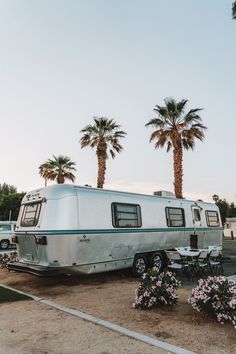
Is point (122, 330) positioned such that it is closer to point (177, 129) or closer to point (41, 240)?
point (41, 240)

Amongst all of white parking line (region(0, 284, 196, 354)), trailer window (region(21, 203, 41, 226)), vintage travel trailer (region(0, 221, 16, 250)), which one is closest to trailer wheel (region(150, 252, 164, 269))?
trailer window (region(21, 203, 41, 226))

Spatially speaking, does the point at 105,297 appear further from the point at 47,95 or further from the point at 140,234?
the point at 47,95

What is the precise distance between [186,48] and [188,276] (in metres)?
10.0

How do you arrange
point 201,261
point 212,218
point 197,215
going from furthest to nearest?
point 212,218 < point 197,215 < point 201,261

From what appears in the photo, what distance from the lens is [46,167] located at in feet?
105

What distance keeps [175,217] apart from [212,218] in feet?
10.6

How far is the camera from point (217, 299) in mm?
5402

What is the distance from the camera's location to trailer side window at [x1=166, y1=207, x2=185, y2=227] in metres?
12.2

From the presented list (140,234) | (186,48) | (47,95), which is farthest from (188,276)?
(47,95)

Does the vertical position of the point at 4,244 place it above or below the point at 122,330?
Result: above

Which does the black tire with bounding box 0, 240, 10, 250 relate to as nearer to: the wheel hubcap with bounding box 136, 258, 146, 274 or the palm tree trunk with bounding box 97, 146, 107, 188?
the palm tree trunk with bounding box 97, 146, 107, 188

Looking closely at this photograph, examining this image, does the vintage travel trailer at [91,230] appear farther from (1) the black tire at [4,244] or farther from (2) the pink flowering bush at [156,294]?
(1) the black tire at [4,244]

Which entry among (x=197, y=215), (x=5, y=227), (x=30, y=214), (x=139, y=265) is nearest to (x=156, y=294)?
(x=139, y=265)

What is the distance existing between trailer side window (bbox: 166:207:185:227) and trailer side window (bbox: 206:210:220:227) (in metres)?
2.23
